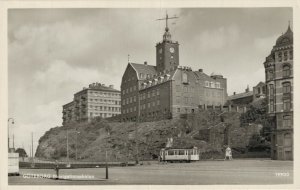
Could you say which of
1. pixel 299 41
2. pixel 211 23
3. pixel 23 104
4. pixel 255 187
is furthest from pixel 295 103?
pixel 23 104

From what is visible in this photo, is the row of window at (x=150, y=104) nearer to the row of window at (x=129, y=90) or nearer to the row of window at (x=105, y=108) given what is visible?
the row of window at (x=129, y=90)

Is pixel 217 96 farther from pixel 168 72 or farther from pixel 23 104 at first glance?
pixel 23 104

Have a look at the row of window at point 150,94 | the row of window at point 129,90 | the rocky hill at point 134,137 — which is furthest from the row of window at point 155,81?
the rocky hill at point 134,137

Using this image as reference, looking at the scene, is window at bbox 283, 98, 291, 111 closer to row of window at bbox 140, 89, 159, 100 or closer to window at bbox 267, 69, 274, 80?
window at bbox 267, 69, 274, 80

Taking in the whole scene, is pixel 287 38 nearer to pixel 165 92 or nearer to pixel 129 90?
pixel 165 92

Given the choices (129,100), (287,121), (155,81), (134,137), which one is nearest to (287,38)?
(287,121)

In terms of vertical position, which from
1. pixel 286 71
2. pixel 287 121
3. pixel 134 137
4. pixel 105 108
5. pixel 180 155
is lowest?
pixel 180 155
